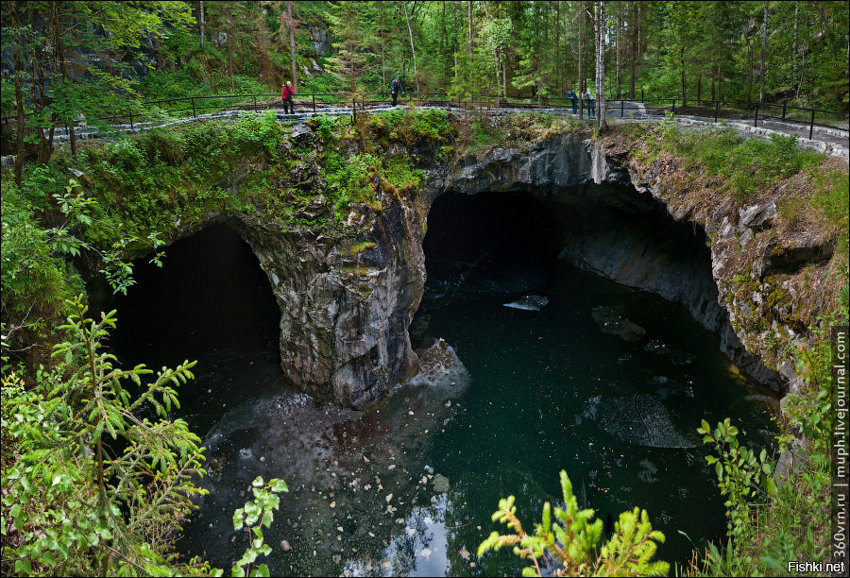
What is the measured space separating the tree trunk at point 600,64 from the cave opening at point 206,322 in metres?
16.6

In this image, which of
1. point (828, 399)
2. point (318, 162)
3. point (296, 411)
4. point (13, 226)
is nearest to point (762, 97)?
point (828, 399)

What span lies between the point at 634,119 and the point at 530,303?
9544mm

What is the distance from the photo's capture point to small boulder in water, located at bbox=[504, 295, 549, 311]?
24.4 m

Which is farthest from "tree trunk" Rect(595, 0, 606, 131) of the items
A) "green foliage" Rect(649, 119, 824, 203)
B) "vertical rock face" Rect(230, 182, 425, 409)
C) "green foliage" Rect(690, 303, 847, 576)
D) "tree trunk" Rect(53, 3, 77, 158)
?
"tree trunk" Rect(53, 3, 77, 158)

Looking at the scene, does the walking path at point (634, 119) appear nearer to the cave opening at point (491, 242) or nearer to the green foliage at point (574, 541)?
the cave opening at point (491, 242)

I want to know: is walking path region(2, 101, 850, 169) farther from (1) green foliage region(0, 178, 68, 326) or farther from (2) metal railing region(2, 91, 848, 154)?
(1) green foliage region(0, 178, 68, 326)

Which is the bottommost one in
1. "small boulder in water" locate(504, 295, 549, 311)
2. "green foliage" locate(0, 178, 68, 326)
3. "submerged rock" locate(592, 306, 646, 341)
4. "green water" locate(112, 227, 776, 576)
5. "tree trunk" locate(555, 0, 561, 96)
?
"green water" locate(112, 227, 776, 576)

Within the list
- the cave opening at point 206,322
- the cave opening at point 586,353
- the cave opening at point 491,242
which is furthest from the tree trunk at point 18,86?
the cave opening at point 491,242

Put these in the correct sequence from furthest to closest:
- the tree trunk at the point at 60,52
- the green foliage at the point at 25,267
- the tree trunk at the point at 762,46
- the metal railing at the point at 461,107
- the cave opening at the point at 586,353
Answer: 1. the tree trunk at the point at 762,46
2. the cave opening at the point at 586,353
3. the metal railing at the point at 461,107
4. the tree trunk at the point at 60,52
5. the green foliage at the point at 25,267

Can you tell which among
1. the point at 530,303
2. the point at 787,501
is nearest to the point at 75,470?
the point at 787,501

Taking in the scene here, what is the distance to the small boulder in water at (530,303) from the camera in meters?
24.4

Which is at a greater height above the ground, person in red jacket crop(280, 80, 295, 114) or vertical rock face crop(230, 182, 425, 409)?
person in red jacket crop(280, 80, 295, 114)

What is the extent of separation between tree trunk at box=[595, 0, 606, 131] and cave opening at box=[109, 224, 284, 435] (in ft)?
54.5

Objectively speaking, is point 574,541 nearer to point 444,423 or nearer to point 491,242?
point 444,423
